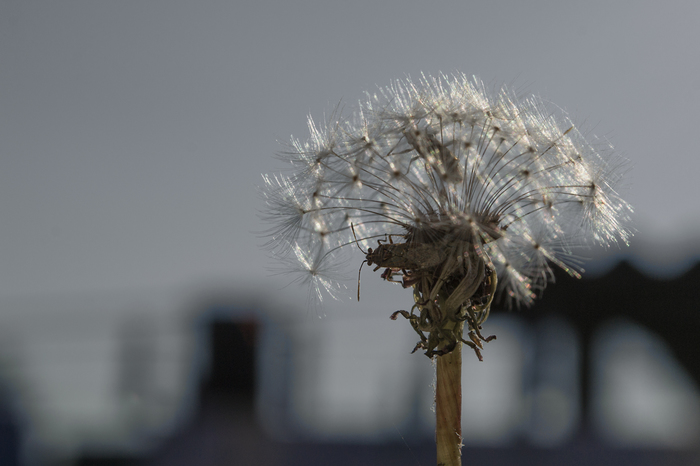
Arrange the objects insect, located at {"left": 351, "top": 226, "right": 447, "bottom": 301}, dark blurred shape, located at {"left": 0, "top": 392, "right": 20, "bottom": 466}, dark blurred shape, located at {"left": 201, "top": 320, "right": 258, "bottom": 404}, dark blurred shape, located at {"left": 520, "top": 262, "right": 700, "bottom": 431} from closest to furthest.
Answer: insect, located at {"left": 351, "top": 226, "right": 447, "bottom": 301} < dark blurred shape, located at {"left": 0, "top": 392, "right": 20, "bottom": 466} < dark blurred shape, located at {"left": 201, "top": 320, "right": 258, "bottom": 404} < dark blurred shape, located at {"left": 520, "top": 262, "right": 700, "bottom": 431}

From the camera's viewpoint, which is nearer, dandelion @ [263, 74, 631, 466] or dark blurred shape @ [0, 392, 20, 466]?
dandelion @ [263, 74, 631, 466]

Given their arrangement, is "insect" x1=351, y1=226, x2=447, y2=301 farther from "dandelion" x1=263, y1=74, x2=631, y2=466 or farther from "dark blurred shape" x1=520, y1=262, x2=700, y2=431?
"dark blurred shape" x1=520, y1=262, x2=700, y2=431

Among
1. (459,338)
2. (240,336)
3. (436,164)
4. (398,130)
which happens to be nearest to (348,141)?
(398,130)

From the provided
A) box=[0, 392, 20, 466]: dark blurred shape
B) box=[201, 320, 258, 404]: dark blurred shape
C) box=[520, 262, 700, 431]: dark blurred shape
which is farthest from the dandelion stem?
box=[520, 262, 700, 431]: dark blurred shape

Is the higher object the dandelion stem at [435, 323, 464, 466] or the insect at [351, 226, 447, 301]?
the insect at [351, 226, 447, 301]

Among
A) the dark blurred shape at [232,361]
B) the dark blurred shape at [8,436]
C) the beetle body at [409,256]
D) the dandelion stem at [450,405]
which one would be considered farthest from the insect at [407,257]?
the dark blurred shape at [8,436]

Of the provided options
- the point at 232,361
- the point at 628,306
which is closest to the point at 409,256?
the point at 232,361

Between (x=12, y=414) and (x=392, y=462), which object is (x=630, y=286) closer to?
(x=392, y=462)

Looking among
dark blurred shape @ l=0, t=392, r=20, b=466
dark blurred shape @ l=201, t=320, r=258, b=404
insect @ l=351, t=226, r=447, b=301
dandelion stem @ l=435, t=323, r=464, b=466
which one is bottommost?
dark blurred shape @ l=0, t=392, r=20, b=466
